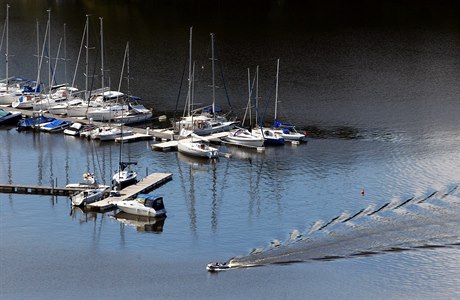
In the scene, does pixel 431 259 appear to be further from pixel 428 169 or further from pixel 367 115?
pixel 367 115

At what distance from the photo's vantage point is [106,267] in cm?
6369

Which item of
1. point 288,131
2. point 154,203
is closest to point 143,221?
point 154,203

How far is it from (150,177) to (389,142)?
2080 centimetres

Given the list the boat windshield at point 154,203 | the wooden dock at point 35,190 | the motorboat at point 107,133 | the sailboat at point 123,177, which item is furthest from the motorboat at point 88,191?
the motorboat at point 107,133

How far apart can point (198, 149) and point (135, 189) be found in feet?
33.9

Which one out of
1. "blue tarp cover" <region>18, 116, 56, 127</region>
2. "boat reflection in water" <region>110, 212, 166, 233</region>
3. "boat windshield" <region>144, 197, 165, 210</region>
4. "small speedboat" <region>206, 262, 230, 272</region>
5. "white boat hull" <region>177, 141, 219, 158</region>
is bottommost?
"small speedboat" <region>206, 262, 230, 272</region>

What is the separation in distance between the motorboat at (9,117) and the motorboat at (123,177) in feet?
68.4

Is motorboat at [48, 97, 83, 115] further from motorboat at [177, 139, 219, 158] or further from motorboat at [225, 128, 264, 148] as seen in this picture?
motorboat at [225, 128, 264, 148]

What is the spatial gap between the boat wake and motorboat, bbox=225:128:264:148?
54.5 feet

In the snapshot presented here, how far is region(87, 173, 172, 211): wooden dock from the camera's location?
72.3 meters

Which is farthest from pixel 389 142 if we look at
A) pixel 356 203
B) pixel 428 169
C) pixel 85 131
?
pixel 85 131

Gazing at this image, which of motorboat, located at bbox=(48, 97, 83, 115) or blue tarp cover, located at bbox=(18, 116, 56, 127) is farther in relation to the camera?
motorboat, located at bbox=(48, 97, 83, 115)

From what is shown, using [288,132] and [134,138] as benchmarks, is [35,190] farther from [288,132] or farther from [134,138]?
[288,132]

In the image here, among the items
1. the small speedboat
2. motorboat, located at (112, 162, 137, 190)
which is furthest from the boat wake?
motorboat, located at (112, 162, 137, 190)
